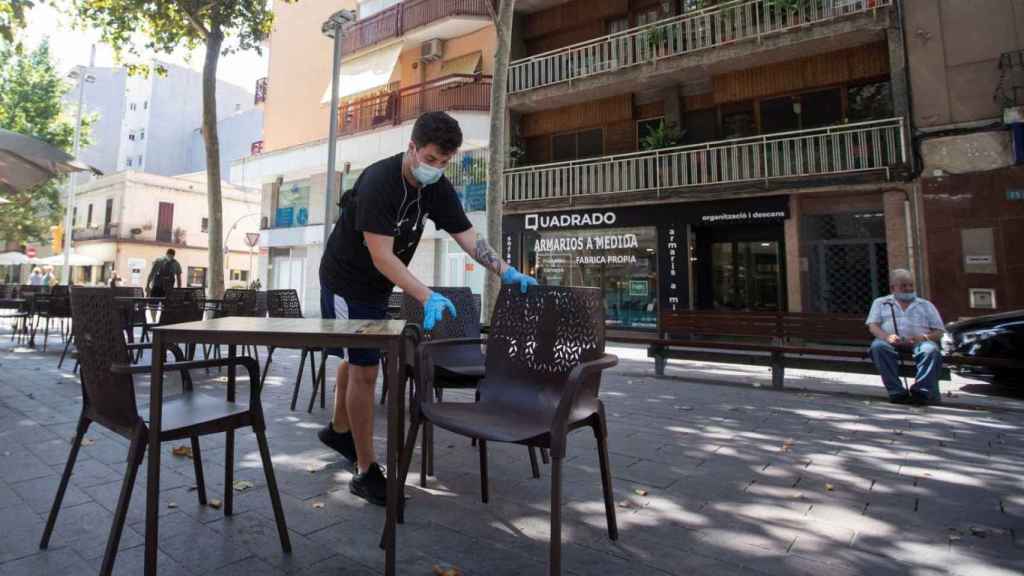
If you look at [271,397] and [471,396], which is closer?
[271,397]

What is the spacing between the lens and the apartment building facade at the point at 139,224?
32.6m

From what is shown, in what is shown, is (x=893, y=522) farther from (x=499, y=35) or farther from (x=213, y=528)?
(x=499, y=35)

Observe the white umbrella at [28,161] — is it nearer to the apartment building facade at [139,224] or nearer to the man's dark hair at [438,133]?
the man's dark hair at [438,133]

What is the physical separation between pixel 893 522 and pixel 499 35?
949 cm

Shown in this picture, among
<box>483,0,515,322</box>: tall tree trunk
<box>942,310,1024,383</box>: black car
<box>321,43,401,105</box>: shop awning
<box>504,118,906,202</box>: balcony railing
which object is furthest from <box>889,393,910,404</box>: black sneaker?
<box>321,43,401,105</box>: shop awning

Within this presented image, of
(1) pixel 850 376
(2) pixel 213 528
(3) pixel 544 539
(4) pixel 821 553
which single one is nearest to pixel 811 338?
(1) pixel 850 376

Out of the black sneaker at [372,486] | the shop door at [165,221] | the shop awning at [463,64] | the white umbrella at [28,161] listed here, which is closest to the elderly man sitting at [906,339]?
the black sneaker at [372,486]

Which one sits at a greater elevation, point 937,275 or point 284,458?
point 937,275

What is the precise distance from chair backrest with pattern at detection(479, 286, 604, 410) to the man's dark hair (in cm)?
79

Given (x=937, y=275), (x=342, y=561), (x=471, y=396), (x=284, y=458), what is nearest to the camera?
(x=342, y=561)

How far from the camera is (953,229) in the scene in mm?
10258

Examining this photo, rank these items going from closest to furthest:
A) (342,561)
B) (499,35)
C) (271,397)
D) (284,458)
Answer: (342,561) < (284,458) < (271,397) < (499,35)

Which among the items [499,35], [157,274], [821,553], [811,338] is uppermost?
[499,35]

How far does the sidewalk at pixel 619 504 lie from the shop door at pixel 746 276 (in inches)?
326
